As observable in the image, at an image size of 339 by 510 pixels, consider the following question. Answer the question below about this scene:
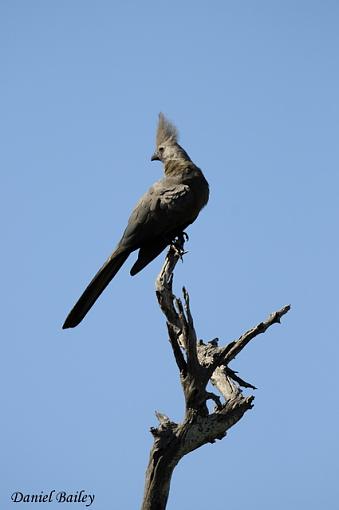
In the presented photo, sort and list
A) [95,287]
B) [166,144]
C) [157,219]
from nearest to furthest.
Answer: [95,287], [157,219], [166,144]

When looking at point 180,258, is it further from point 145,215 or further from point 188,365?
point 188,365

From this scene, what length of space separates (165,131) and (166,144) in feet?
0.53

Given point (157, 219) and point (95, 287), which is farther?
point (157, 219)

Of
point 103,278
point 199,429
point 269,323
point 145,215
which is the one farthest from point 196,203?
point 199,429

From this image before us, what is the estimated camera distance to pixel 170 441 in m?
4.87

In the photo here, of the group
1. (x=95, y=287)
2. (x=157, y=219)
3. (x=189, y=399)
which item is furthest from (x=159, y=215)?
(x=189, y=399)

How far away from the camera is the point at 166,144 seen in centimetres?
695

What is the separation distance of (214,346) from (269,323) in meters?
0.63

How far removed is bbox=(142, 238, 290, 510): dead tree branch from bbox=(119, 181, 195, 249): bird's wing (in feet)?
1.76

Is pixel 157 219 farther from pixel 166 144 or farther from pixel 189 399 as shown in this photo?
pixel 189 399

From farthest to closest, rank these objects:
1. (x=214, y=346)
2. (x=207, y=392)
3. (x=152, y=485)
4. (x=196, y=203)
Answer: (x=196, y=203)
(x=214, y=346)
(x=207, y=392)
(x=152, y=485)

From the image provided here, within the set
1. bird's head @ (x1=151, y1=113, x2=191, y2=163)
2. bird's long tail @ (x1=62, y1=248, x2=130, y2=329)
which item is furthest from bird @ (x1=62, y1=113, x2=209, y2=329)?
bird's head @ (x1=151, y1=113, x2=191, y2=163)

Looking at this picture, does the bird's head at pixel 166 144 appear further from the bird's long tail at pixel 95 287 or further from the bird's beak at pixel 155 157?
the bird's long tail at pixel 95 287

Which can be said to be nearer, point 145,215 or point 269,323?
point 269,323
